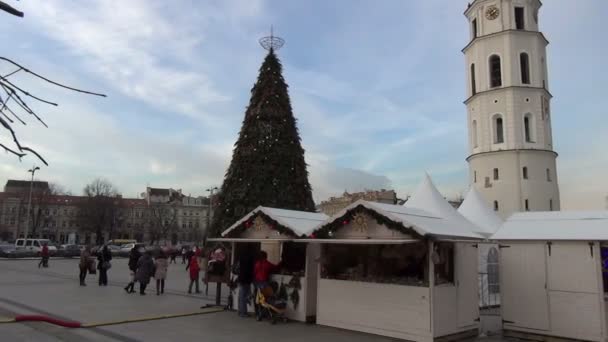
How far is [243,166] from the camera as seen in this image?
2072cm

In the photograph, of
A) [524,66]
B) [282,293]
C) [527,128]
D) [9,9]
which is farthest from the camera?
[524,66]

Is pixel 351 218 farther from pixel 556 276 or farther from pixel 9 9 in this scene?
pixel 9 9

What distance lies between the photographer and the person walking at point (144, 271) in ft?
57.1

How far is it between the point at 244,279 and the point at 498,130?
118 feet

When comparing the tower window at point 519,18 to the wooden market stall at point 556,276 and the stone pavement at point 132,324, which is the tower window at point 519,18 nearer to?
the wooden market stall at point 556,276

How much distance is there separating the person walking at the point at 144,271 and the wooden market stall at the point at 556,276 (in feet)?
39.8

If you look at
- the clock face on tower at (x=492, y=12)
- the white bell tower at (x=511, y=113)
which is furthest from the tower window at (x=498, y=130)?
the clock face on tower at (x=492, y=12)

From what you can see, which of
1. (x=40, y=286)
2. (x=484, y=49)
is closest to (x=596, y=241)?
(x=40, y=286)

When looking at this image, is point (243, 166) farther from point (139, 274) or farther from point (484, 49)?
point (484, 49)

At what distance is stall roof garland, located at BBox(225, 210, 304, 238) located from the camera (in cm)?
1261

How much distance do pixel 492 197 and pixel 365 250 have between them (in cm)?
3330

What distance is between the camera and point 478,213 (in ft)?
83.0

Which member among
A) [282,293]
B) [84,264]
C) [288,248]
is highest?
[288,248]

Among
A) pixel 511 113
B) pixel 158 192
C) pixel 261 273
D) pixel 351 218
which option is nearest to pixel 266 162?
pixel 261 273
